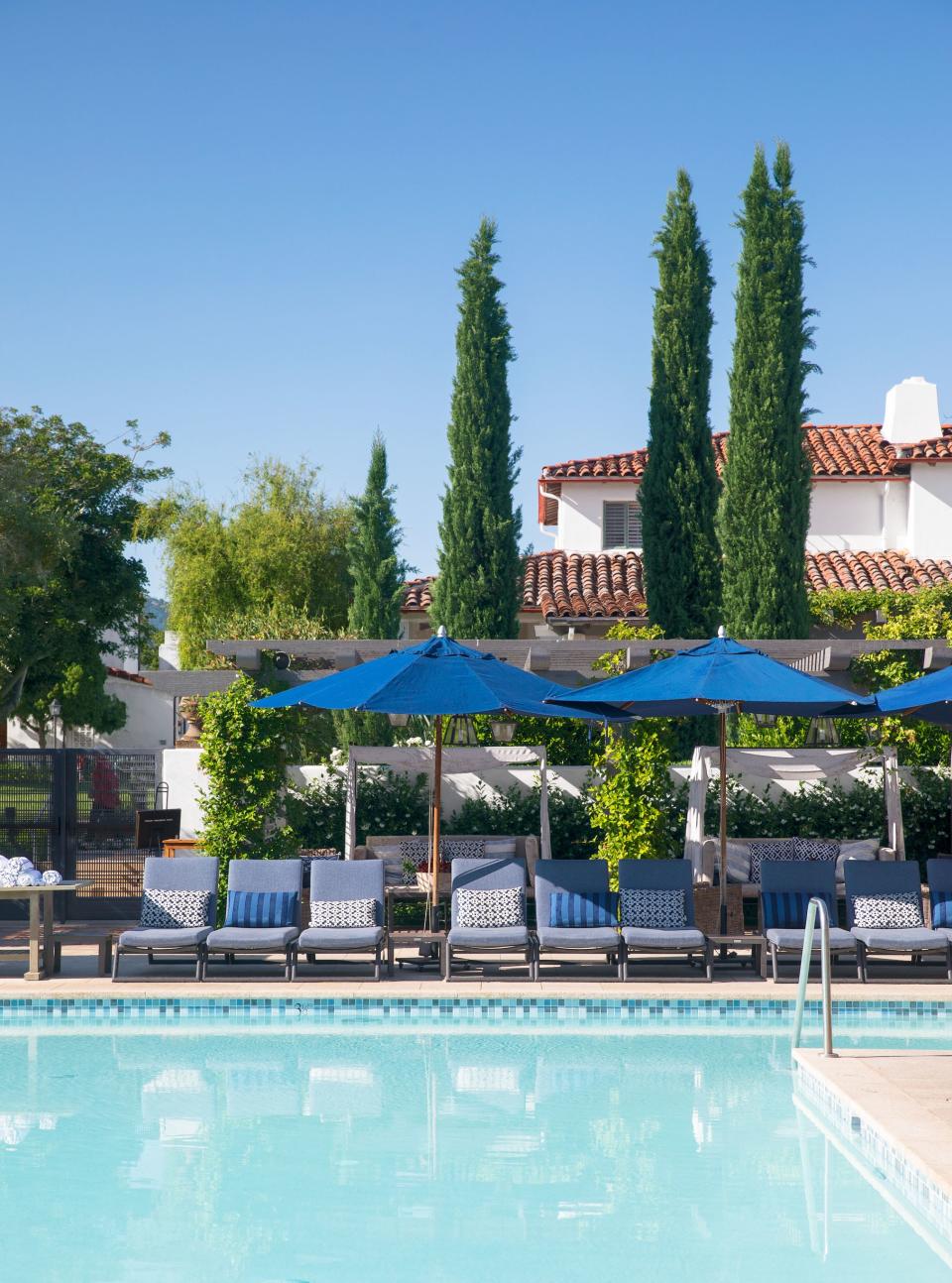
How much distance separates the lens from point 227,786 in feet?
44.0

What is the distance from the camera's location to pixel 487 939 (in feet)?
38.1

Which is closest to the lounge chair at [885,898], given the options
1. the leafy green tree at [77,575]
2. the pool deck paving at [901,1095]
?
the pool deck paving at [901,1095]

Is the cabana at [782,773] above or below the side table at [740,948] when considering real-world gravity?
above

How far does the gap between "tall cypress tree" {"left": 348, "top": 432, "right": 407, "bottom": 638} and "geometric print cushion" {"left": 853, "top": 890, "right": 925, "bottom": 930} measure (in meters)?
17.1

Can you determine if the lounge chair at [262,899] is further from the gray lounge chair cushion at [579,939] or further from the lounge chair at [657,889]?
the lounge chair at [657,889]

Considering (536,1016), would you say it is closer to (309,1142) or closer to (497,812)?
(309,1142)

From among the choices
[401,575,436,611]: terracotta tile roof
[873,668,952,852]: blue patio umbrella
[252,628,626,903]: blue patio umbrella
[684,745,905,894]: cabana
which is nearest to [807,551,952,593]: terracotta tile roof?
[401,575,436,611]: terracotta tile roof

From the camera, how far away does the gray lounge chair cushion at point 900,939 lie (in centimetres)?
1155

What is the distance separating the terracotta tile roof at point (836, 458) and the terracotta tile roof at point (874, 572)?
7.10ft

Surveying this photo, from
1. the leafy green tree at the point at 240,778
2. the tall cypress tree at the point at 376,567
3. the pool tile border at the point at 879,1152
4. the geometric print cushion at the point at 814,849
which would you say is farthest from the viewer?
the tall cypress tree at the point at 376,567

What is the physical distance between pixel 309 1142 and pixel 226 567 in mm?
25990

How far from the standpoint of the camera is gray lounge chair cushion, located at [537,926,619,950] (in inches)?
455

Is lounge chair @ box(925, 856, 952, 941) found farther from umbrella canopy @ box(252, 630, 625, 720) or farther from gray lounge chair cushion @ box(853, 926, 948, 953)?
umbrella canopy @ box(252, 630, 625, 720)

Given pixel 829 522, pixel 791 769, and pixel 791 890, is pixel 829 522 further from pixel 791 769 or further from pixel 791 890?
pixel 791 890
